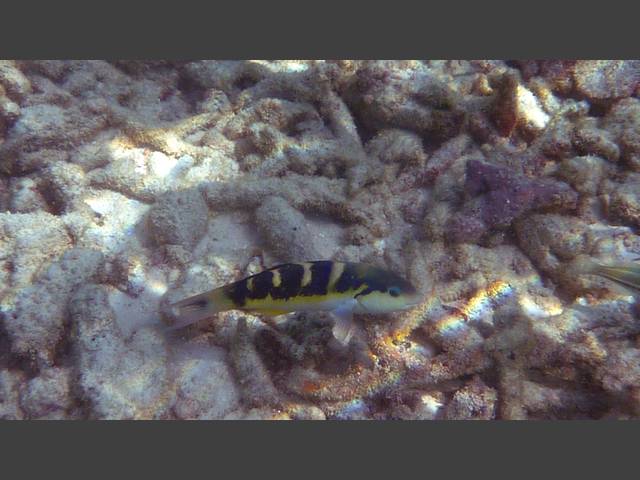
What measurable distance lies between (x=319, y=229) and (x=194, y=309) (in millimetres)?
1432

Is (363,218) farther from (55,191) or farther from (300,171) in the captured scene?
(55,191)

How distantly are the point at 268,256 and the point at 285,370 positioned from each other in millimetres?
980

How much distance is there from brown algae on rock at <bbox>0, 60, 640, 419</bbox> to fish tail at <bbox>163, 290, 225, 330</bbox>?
0.71 ft

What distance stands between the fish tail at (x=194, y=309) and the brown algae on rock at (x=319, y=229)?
22 centimetres

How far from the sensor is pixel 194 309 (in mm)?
2918

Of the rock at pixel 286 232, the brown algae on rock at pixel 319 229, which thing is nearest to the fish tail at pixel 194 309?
the brown algae on rock at pixel 319 229

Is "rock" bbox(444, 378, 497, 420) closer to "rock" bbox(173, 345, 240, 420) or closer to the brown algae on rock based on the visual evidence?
the brown algae on rock

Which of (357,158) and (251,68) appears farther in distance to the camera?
(251,68)

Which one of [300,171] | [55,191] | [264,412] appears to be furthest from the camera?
[300,171]

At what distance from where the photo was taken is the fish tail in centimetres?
286

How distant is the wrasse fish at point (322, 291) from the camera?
2750 millimetres

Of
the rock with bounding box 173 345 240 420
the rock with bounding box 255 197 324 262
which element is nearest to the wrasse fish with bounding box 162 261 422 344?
the rock with bounding box 173 345 240 420

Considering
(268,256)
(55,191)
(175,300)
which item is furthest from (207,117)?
(175,300)

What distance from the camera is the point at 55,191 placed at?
391 centimetres
